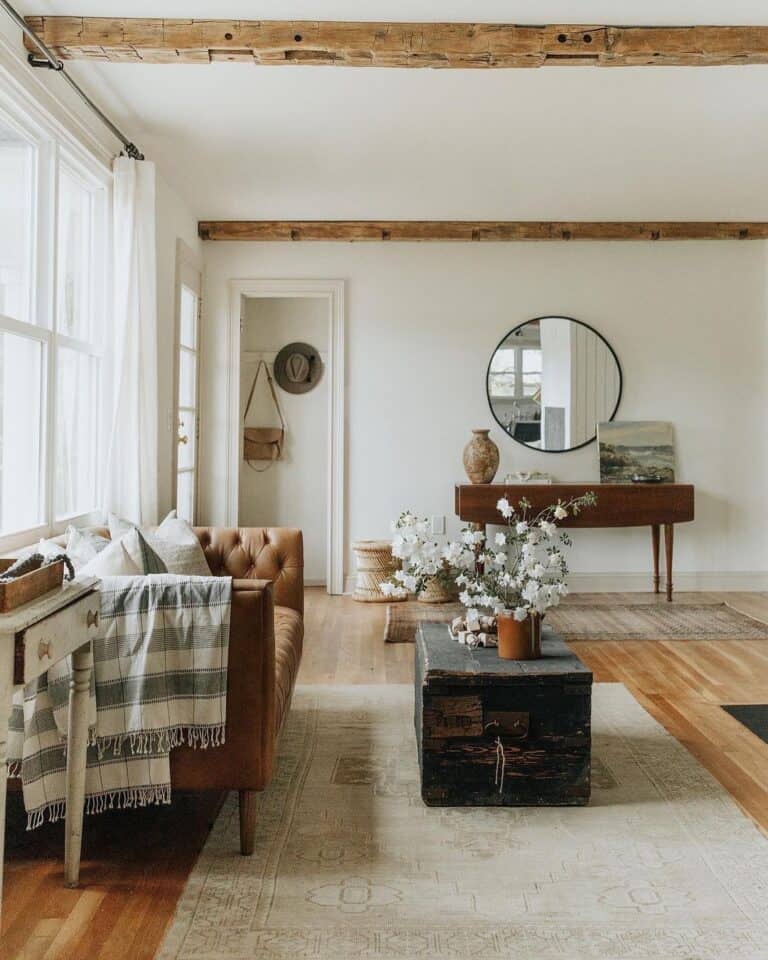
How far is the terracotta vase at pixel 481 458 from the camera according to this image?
5.52 metres

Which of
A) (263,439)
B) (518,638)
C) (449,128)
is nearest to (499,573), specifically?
(518,638)

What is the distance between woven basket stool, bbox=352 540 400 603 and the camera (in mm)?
5648

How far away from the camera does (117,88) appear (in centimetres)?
355

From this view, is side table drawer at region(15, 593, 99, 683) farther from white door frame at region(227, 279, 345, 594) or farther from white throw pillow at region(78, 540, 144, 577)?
white door frame at region(227, 279, 345, 594)

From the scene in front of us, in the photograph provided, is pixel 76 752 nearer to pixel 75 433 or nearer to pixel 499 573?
pixel 499 573

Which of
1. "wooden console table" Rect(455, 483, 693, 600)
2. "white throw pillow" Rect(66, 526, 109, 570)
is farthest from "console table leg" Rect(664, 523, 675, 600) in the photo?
"white throw pillow" Rect(66, 526, 109, 570)

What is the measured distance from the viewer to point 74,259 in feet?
12.3

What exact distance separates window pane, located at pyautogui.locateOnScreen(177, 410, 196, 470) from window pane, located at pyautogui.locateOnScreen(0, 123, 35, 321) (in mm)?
2022

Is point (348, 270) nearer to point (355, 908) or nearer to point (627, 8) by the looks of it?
point (627, 8)

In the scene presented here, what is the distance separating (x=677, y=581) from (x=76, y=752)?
4.97m

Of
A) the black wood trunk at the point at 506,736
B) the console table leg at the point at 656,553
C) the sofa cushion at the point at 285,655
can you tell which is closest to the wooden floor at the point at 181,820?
the sofa cushion at the point at 285,655

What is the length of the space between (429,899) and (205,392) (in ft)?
14.8

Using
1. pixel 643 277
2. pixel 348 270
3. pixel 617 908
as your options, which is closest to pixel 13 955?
pixel 617 908

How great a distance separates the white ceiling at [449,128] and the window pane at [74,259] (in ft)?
1.42
